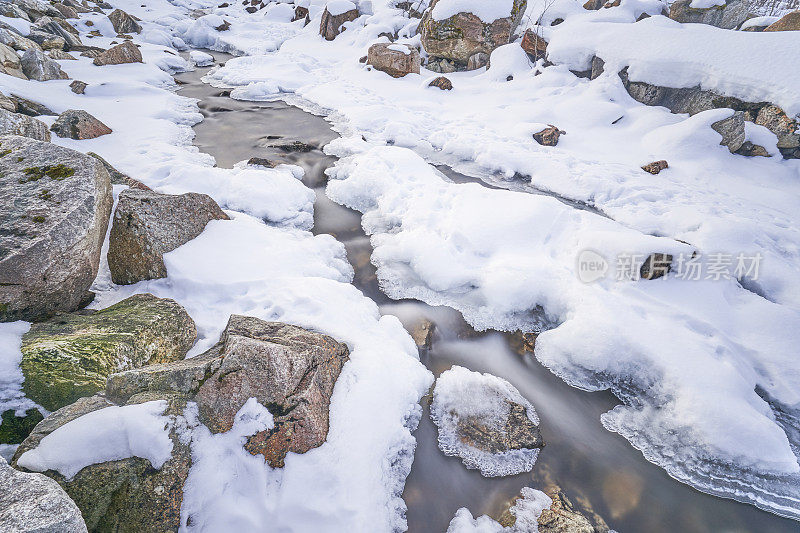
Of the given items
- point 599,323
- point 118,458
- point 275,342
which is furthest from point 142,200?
point 599,323

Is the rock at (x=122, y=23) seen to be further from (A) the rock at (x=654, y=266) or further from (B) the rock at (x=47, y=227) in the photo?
(A) the rock at (x=654, y=266)

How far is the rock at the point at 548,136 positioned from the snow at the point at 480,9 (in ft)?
20.5

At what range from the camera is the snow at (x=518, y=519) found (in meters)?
2.45

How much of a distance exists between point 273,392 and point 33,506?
1167 mm

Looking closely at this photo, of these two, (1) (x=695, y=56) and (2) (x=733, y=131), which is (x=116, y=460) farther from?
(1) (x=695, y=56)

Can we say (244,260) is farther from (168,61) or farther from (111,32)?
(111,32)

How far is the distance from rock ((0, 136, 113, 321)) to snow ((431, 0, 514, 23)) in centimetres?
1207

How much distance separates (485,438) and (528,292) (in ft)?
6.38

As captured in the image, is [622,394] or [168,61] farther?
[168,61]

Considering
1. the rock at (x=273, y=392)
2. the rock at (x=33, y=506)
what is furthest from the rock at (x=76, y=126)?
A: the rock at (x=33, y=506)

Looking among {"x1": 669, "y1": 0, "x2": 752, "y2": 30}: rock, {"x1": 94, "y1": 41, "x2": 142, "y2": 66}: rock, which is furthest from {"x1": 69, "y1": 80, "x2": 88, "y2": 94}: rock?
{"x1": 669, "y1": 0, "x2": 752, "y2": 30}: rock

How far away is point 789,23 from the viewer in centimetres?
810

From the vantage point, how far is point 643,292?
4082 mm

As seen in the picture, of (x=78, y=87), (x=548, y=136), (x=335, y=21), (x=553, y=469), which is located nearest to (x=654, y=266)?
(x=553, y=469)
